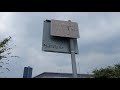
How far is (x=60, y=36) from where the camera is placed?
7594 mm

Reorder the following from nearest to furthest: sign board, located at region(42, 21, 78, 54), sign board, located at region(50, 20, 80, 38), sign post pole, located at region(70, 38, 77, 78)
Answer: sign post pole, located at region(70, 38, 77, 78) < sign board, located at region(42, 21, 78, 54) < sign board, located at region(50, 20, 80, 38)

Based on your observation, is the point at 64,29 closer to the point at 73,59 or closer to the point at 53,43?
the point at 53,43

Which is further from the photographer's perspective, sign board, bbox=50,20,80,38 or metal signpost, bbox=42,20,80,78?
sign board, bbox=50,20,80,38

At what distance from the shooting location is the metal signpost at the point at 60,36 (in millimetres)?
7277

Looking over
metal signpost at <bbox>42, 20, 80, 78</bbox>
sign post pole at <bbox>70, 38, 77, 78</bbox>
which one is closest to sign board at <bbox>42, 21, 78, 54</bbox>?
metal signpost at <bbox>42, 20, 80, 78</bbox>

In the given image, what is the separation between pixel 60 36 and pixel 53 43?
339 mm

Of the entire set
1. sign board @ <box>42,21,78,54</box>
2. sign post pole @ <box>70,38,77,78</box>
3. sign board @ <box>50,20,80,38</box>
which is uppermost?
sign board @ <box>50,20,80,38</box>

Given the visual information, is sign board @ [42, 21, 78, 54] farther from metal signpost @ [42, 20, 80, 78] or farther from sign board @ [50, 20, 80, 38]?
sign board @ [50, 20, 80, 38]

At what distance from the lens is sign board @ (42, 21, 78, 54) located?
23.7 feet

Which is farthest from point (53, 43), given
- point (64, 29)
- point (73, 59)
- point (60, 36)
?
point (73, 59)
